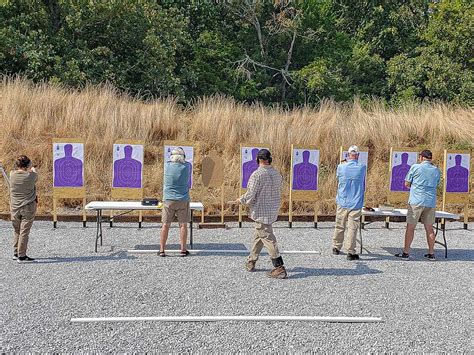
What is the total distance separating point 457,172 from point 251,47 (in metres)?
14.5

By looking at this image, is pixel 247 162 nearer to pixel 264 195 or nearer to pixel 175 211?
pixel 175 211

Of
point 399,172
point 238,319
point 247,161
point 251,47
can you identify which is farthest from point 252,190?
point 251,47

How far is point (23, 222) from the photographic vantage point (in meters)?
6.38

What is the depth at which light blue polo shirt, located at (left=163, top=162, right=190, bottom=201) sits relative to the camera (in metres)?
6.66

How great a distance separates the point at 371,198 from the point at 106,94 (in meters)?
7.95

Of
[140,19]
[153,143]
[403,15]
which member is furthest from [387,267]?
[403,15]

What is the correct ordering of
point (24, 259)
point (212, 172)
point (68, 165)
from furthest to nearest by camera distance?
point (68, 165) < point (212, 172) < point (24, 259)

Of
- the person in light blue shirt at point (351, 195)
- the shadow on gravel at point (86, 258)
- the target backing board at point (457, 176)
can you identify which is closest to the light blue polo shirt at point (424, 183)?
the person in light blue shirt at point (351, 195)

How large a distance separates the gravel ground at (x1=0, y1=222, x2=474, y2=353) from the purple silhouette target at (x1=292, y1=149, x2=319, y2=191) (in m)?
2.08

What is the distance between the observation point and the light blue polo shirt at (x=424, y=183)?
7.03m

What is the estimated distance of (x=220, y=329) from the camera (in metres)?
4.31

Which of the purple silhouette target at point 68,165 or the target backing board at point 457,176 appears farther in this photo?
the target backing board at point 457,176

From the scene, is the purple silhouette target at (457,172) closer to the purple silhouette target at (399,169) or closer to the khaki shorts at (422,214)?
the purple silhouette target at (399,169)

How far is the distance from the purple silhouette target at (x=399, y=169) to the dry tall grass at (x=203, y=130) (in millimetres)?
1708
